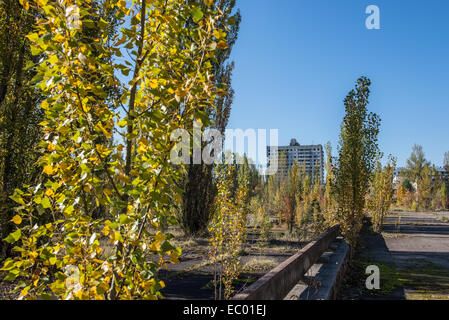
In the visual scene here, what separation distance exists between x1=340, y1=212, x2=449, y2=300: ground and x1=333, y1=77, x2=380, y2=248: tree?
134 cm

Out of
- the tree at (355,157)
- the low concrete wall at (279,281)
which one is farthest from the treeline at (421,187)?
the low concrete wall at (279,281)

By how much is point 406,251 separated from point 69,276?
41.4ft

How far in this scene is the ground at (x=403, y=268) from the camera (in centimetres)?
636

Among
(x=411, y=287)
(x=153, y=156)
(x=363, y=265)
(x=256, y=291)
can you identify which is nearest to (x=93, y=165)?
(x=153, y=156)

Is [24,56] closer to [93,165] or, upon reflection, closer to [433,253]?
[93,165]

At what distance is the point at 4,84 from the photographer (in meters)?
5.83

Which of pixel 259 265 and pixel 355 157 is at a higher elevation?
pixel 355 157

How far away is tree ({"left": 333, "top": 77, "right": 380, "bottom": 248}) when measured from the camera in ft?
32.9

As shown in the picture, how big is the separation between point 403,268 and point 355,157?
3.36 meters

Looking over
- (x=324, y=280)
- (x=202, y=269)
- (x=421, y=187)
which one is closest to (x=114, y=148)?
(x=324, y=280)

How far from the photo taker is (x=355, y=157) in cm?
1013

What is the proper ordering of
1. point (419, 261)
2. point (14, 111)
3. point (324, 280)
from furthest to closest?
point (419, 261), point (14, 111), point (324, 280)

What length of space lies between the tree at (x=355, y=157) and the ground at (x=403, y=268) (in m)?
1.34

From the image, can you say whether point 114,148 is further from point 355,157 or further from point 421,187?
point 421,187
